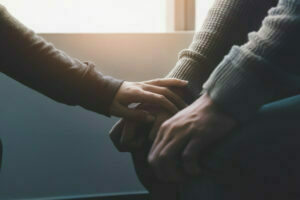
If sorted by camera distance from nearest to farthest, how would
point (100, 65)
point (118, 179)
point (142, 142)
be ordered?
point (142, 142) < point (100, 65) < point (118, 179)

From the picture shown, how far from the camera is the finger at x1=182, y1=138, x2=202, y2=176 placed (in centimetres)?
47

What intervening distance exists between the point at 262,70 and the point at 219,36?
0.28 metres

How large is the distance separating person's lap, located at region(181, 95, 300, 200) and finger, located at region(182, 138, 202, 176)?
10 millimetres

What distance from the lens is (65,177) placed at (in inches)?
51.8

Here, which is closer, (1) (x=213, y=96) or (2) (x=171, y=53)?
(1) (x=213, y=96)

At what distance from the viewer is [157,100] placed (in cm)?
69

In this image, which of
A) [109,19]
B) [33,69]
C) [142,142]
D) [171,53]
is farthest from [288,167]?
[109,19]

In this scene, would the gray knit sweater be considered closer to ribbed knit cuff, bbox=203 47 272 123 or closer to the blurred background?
ribbed knit cuff, bbox=203 47 272 123

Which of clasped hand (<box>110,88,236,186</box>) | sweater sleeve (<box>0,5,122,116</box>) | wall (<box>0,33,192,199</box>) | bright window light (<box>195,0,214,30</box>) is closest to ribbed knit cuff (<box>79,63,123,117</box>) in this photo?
sweater sleeve (<box>0,5,122,116</box>)

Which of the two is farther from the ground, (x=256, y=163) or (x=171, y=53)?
(x=256, y=163)

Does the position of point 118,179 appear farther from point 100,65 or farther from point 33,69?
point 33,69

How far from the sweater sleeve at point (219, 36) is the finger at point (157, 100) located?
0.06 metres

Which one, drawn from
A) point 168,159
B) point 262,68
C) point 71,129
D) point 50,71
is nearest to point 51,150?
point 71,129

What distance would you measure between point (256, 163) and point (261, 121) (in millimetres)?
57
